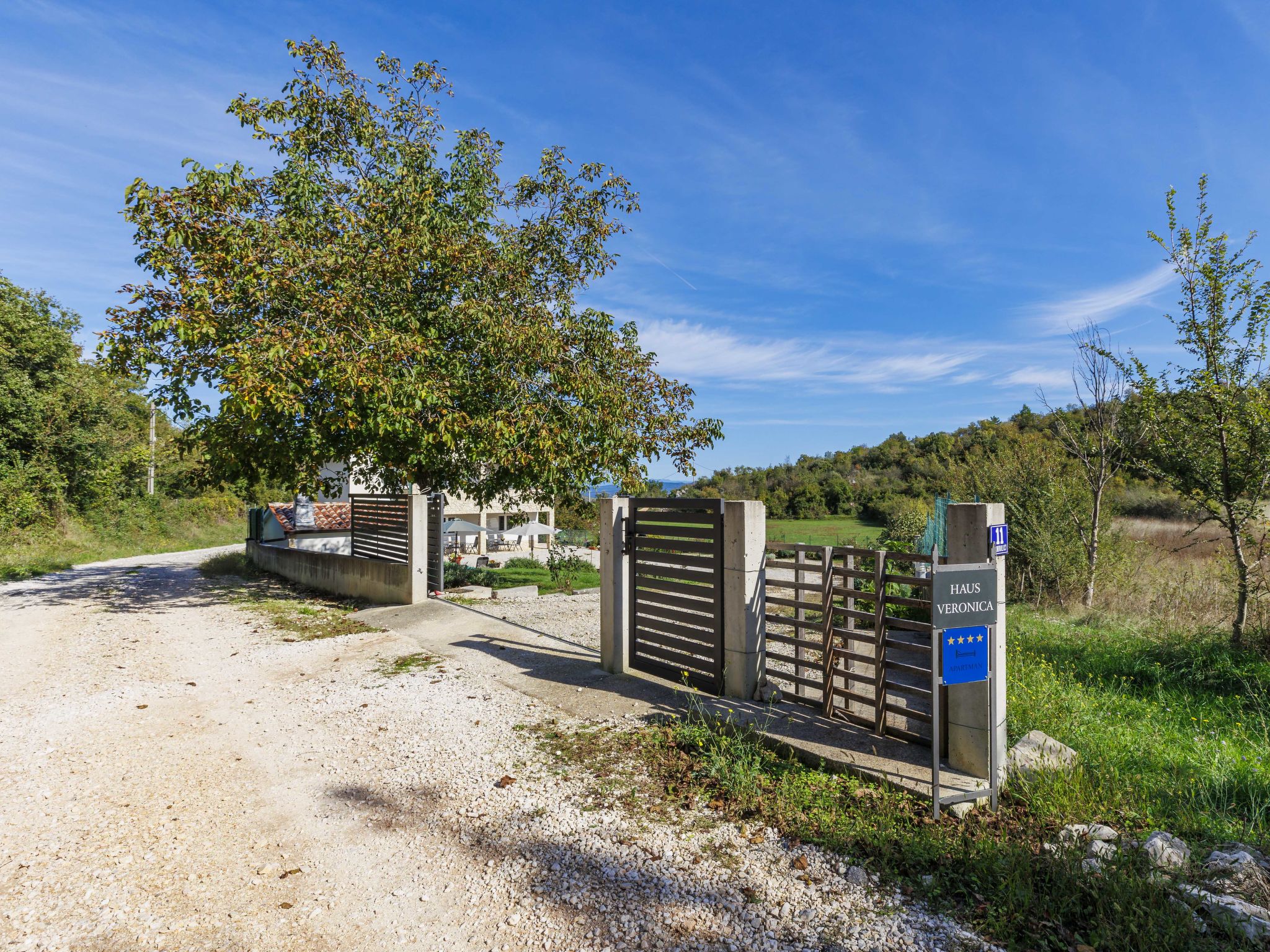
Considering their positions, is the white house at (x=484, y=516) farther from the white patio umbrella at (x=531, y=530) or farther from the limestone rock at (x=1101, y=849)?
the limestone rock at (x=1101, y=849)

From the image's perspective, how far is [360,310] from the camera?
1028 centimetres

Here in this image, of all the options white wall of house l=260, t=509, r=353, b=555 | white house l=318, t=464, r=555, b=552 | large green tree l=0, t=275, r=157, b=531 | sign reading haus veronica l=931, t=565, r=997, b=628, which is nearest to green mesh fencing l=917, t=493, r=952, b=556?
sign reading haus veronica l=931, t=565, r=997, b=628

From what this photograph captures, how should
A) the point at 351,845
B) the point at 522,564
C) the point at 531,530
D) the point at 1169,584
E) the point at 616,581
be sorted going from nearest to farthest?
the point at 351,845
the point at 616,581
the point at 1169,584
the point at 522,564
the point at 531,530

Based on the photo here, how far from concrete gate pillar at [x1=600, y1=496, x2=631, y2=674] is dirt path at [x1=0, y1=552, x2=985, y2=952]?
115 centimetres

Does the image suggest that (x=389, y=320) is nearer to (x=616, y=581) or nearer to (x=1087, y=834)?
(x=616, y=581)

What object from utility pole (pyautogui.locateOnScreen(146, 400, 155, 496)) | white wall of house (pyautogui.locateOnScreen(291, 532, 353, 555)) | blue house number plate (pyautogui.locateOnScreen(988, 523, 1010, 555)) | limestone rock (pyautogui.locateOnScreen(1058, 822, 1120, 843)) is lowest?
limestone rock (pyautogui.locateOnScreen(1058, 822, 1120, 843))

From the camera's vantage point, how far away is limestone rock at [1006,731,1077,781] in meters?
4.18

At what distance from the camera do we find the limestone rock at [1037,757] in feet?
13.7

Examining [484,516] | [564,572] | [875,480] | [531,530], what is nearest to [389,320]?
[564,572]

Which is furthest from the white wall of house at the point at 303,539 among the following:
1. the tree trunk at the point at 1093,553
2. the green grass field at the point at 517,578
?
the tree trunk at the point at 1093,553

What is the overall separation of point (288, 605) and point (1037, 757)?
485 inches

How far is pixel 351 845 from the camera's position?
12.4 feet

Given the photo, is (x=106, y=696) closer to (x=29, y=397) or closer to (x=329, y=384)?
(x=329, y=384)

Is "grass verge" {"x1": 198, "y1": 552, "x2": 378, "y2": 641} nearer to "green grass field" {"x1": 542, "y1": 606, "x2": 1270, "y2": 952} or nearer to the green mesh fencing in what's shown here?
"green grass field" {"x1": 542, "y1": 606, "x2": 1270, "y2": 952}
